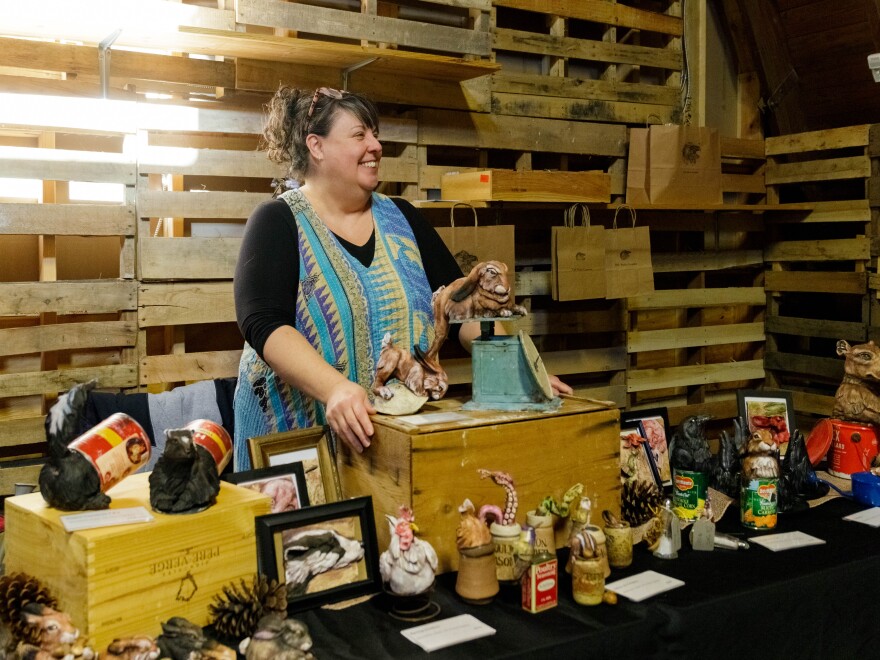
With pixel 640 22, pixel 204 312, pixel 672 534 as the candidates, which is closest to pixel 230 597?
pixel 672 534

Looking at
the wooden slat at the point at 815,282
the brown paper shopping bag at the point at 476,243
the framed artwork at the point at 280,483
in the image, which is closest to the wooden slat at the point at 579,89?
the brown paper shopping bag at the point at 476,243

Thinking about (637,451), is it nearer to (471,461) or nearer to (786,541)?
(786,541)

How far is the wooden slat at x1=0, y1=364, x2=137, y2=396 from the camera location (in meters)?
3.25

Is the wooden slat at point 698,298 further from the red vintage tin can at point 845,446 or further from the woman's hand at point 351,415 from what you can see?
the woman's hand at point 351,415

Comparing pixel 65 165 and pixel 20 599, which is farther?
pixel 65 165

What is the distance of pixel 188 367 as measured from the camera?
11.7ft

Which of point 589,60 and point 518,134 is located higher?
point 589,60

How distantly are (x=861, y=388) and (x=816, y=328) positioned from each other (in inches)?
91.3

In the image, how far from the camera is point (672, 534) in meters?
1.87

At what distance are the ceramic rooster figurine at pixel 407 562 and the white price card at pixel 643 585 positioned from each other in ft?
1.18

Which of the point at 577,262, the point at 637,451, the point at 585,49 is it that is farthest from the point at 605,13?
the point at 637,451

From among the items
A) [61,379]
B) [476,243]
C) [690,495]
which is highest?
[476,243]

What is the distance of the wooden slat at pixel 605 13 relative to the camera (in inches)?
170

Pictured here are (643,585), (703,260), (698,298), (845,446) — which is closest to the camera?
(643,585)
